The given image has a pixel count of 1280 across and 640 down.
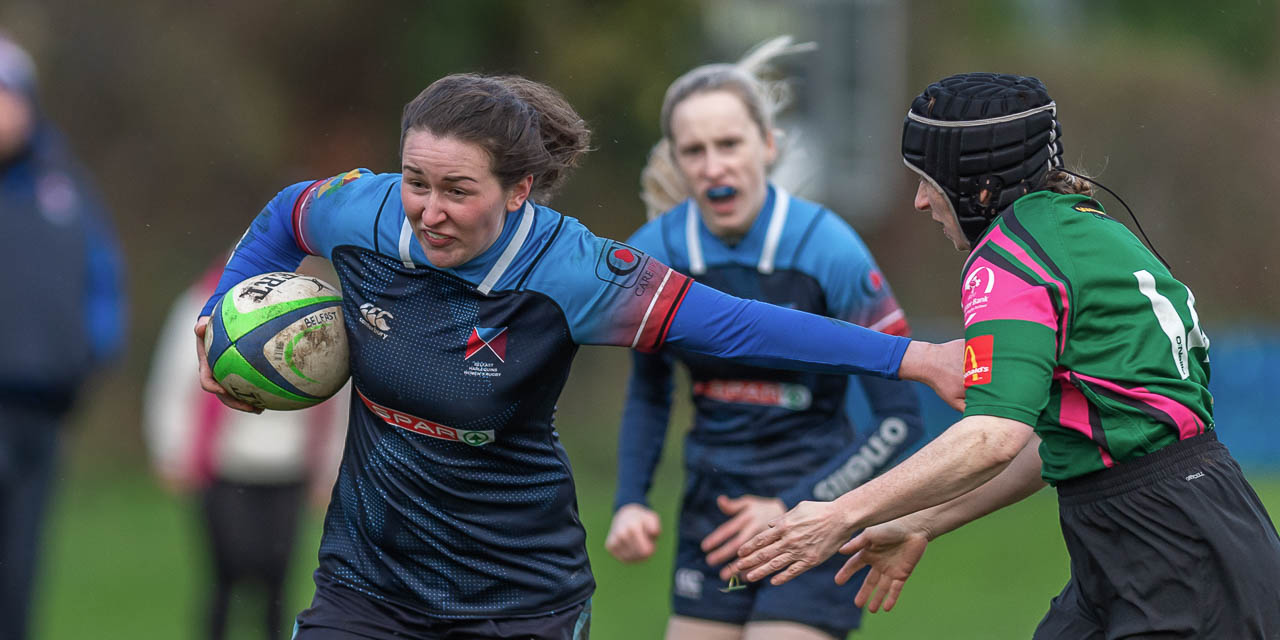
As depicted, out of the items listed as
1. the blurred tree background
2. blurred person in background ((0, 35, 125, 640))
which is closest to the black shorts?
blurred person in background ((0, 35, 125, 640))

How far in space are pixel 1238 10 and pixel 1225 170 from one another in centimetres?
438

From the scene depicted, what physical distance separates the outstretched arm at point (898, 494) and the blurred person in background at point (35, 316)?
397cm

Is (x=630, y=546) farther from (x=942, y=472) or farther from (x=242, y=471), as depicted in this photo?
(x=242, y=471)

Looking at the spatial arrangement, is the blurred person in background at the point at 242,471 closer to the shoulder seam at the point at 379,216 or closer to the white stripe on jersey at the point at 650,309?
the shoulder seam at the point at 379,216

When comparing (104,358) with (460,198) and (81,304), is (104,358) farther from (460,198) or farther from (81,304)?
(460,198)

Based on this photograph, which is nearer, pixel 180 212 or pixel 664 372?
pixel 664 372

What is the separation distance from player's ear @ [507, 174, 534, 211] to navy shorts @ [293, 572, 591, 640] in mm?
1018

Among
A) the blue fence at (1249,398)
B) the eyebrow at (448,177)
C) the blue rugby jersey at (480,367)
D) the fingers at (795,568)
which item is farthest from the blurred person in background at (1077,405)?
the blue fence at (1249,398)

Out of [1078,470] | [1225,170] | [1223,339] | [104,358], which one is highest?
[1078,470]

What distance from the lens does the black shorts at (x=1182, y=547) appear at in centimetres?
333

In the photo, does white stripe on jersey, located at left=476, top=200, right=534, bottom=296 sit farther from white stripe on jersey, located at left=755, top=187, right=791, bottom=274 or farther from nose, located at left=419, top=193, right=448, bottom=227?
white stripe on jersey, located at left=755, top=187, right=791, bottom=274

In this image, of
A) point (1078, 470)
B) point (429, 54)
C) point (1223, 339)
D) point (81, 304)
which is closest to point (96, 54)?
point (429, 54)

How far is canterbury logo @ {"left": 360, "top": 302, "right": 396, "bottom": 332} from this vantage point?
3.69 metres

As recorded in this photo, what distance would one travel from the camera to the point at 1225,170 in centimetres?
1722
